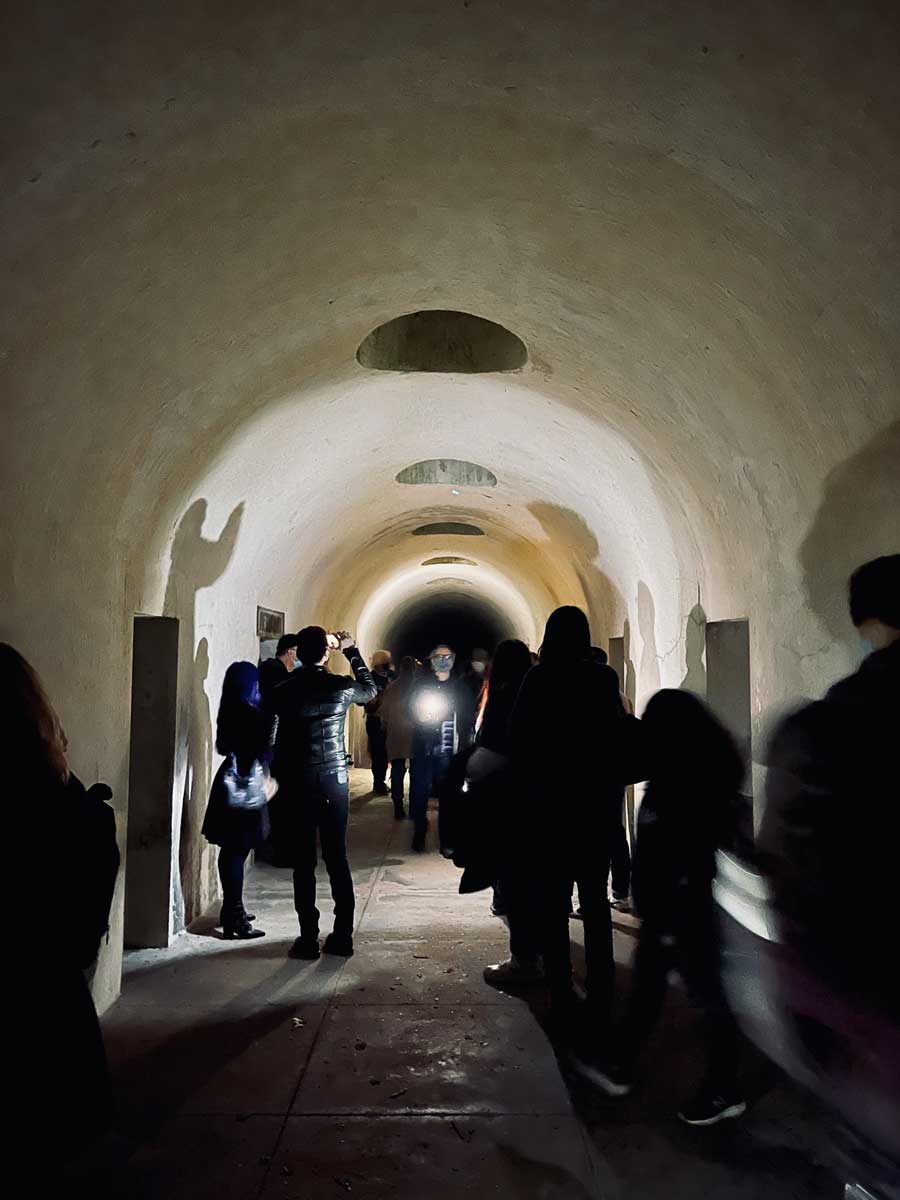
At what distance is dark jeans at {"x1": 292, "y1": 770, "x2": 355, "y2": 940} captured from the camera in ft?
17.8

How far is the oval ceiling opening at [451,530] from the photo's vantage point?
497 inches

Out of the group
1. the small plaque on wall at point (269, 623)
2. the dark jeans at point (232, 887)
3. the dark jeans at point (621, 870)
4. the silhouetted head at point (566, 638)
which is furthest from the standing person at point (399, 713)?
the silhouetted head at point (566, 638)

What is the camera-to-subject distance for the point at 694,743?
3.54m

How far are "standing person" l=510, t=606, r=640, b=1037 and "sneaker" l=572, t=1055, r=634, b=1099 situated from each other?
0.18 meters

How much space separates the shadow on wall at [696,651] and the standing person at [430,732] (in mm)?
3330

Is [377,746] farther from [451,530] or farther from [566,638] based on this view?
[566,638]

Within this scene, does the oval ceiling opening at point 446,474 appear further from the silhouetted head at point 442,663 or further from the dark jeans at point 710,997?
the dark jeans at point 710,997

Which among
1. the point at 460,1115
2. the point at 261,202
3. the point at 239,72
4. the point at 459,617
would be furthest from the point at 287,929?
the point at 459,617

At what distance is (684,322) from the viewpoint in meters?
4.26

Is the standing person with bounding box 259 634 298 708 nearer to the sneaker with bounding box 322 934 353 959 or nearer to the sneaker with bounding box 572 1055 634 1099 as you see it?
the sneaker with bounding box 322 934 353 959

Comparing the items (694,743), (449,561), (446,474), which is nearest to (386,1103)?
(694,743)

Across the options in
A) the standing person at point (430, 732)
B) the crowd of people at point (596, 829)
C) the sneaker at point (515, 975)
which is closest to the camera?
the crowd of people at point (596, 829)

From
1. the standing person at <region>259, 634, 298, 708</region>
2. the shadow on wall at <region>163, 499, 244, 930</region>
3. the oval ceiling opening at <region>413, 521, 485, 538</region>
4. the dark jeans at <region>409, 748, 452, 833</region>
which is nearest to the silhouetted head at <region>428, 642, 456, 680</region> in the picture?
the dark jeans at <region>409, 748, 452, 833</region>

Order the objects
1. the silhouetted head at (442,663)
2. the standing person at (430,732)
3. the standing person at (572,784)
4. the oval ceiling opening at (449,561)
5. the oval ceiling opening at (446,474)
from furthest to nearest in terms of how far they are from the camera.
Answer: the oval ceiling opening at (449,561)
the silhouetted head at (442,663)
the oval ceiling opening at (446,474)
the standing person at (430,732)
the standing person at (572,784)
